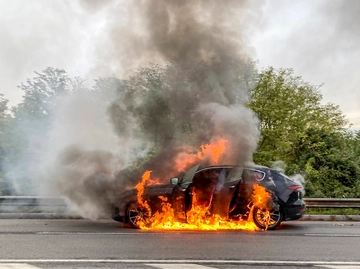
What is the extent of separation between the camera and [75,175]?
1223cm

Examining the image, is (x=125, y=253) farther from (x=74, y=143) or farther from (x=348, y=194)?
(x=348, y=194)

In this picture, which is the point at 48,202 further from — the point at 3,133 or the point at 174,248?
→ the point at 3,133

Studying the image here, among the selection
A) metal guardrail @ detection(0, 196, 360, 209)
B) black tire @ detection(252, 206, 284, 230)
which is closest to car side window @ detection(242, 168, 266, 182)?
black tire @ detection(252, 206, 284, 230)

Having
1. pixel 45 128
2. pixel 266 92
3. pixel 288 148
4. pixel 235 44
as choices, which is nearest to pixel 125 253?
pixel 235 44

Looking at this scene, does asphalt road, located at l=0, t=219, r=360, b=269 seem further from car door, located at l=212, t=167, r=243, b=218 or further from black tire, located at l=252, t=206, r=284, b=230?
car door, located at l=212, t=167, r=243, b=218

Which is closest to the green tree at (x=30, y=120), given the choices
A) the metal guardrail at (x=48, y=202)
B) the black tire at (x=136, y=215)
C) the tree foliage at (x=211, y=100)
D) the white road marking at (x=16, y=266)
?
the tree foliage at (x=211, y=100)

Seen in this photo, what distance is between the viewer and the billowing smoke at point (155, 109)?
39.4ft

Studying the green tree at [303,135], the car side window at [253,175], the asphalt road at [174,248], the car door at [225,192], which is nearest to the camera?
the asphalt road at [174,248]

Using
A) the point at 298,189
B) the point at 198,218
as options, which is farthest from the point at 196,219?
the point at 298,189

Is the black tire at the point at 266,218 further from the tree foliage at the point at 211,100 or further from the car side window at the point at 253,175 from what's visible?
the tree foliage at the point at 211,100

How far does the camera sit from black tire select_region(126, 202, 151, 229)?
33.7 ft

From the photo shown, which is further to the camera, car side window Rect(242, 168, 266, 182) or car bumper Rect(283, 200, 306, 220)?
car side window Rect(242, 168, 266, 182)

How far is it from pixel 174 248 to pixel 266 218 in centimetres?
345

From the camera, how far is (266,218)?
10.1 metres
